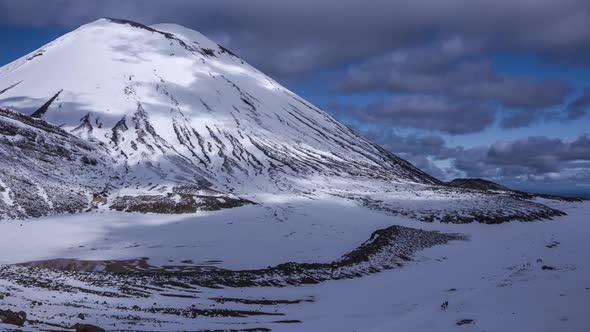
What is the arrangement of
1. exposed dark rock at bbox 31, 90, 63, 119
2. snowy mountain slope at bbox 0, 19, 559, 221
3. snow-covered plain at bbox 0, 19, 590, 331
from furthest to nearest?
exposed dark rock at bbox 31, 90, 63, 119 < snowy mountain slope at bbox 0, 19, 559, 221 < snow-covered plain at bbox 0, 19, 590, 331

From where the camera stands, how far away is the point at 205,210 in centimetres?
5475

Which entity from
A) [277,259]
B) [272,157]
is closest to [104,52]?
[272,157]

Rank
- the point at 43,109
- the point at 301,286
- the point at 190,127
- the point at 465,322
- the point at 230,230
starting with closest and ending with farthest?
the point at 465,322, the point at 301,286, the point at 230,230, the point at 43,109, the point at 190,127

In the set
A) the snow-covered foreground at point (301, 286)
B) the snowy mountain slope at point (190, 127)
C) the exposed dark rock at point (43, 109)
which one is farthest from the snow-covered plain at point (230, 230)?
the exposed dark rock at point (43, 109)

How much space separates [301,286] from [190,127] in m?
76.5

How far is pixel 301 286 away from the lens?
101ft

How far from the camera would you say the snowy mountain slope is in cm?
6950

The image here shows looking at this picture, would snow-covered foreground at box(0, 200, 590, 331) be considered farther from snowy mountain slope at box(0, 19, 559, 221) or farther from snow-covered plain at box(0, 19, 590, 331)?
snowy mountain slope at box(0, 19, 559, 221)

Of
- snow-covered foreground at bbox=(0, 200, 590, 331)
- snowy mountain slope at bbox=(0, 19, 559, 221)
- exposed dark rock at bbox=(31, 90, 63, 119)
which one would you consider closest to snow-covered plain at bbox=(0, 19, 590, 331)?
snow-covered foreground at bbox=(0, 200, 590, 331)

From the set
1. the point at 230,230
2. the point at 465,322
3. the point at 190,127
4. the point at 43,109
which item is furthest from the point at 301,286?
the point at 43,109

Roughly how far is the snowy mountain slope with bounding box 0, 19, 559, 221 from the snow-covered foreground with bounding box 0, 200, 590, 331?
9.35m

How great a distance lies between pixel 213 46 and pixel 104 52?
44923mm

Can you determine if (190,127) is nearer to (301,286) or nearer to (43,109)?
(43,109)

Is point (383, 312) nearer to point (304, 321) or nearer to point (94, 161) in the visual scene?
point (304, 321)
